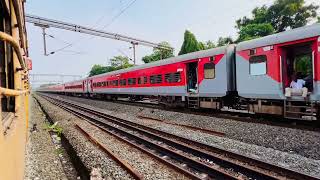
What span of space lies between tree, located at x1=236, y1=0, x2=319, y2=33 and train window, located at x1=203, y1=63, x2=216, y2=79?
33992mm

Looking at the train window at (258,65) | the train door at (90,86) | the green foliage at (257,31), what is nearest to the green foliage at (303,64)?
the train window at (258,65)

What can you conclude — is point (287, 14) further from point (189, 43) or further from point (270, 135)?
point (270, 135)

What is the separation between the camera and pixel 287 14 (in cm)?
4475

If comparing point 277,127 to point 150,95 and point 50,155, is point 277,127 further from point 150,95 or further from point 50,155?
point 150,95

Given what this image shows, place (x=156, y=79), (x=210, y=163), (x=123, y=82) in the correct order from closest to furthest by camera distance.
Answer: (x=210, y=163) < (x=156, y=79) < (x=123, y=82)

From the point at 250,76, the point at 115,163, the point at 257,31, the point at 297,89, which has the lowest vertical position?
the point at 115,163

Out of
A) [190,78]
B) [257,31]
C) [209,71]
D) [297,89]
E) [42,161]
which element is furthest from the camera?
[257,31]

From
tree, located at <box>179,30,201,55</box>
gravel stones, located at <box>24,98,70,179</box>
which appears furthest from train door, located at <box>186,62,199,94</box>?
tree, located at <box>179,30,201,55</box>

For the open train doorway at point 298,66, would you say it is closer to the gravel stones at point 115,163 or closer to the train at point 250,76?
the train at point 250,76

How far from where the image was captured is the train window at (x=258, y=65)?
11.3 metres

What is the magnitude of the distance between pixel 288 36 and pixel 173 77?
8255 millimetres

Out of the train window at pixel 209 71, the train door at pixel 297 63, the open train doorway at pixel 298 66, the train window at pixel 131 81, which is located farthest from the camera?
the train window at pixel 131 81

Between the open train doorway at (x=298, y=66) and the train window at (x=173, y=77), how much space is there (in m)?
6.87

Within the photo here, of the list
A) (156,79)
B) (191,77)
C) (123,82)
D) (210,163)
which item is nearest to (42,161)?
(210,163)
